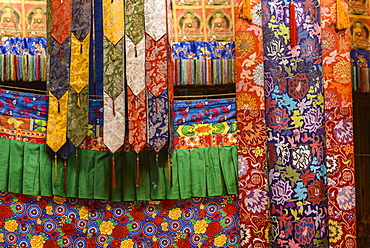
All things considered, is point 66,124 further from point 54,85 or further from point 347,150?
point 347,150

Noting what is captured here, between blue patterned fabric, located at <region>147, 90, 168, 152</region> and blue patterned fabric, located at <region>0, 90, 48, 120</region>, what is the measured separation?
0.79 metres

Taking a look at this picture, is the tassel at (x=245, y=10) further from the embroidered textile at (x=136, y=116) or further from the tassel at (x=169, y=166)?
the tassel at (x=169, y=166)

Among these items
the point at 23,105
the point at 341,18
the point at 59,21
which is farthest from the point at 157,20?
the point at 341,18

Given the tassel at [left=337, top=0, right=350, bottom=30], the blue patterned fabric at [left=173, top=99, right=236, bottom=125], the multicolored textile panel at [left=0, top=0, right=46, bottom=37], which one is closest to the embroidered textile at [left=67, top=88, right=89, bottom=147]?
the multicolored textile panel at [left=0, top=0, right=46, bottom=37]

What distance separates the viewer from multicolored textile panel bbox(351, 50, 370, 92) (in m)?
3.44

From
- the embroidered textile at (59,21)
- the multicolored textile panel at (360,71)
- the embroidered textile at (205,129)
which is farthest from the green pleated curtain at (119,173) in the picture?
the multicolored textile panel at (360,71)

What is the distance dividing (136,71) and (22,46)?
2.92 ft

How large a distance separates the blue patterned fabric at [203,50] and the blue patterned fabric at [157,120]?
0.44 metres

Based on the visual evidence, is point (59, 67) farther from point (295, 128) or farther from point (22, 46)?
point (295, 128)

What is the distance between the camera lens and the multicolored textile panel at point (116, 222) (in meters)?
3.05

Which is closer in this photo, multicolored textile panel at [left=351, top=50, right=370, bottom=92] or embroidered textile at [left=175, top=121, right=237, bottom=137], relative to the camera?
embroidered textile at [left=175, top=121, right=237, bottom=137]

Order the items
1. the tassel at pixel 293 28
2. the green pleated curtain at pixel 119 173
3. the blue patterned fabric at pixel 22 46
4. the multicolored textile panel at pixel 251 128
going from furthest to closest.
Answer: the tassel at pixel 293 28 < the multicolored textile panel at pixel 251 128 < the blue patterned fabric at pixel 22 46 < the green pleated curtain at pixel 119 173

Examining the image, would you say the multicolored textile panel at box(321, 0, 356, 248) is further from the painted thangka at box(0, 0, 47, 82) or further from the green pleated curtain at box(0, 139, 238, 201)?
the painted thangka at box(0, 0, 47, 82)

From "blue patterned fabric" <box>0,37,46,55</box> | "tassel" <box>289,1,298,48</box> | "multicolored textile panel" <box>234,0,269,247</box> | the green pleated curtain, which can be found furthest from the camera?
"tassel" <box>289,1,298,48</box>
